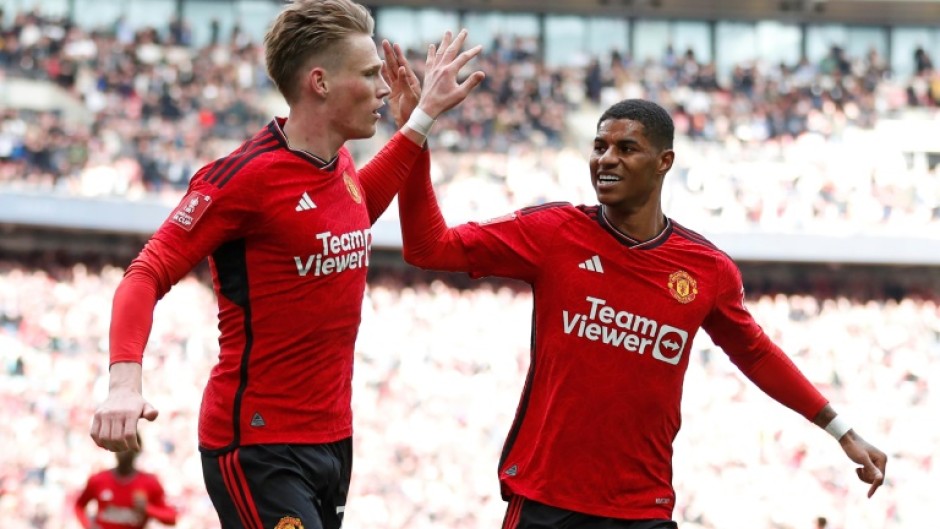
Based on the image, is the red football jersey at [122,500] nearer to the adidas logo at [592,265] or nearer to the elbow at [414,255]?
the elbow at [414,255]

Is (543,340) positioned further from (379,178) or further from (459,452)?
(459,452)

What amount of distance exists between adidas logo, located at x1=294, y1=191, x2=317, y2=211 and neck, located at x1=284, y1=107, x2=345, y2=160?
0.58ft

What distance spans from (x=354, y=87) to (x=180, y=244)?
0.71m

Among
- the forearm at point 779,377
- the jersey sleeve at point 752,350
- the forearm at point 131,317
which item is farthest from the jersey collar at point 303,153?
the forearm at point 779,377

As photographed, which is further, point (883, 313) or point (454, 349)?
point (883, 313)

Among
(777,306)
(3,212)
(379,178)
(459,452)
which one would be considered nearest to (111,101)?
(3,212)

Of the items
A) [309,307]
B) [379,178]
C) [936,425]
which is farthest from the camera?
[936,425]

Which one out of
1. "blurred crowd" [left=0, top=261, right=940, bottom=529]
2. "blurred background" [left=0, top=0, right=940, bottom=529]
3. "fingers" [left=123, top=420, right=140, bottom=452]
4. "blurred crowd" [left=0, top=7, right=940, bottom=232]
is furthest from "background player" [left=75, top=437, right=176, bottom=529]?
"blurred crowd" [left=0, top=7, right=940, bottom=232]

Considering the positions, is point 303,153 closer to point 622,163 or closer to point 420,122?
A: point 420,122

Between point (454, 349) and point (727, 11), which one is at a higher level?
point (727, 11)

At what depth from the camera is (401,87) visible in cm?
430

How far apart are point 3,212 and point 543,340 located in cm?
1634

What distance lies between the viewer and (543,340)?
13.4 ft

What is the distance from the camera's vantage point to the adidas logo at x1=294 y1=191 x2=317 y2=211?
3664 millimetres
